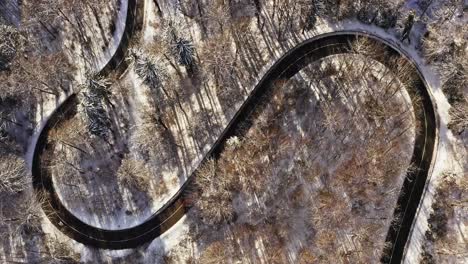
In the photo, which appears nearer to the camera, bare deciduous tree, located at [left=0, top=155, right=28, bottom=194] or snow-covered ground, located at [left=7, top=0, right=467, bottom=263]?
bare deciduous tree, located at [left=0, top=155, right=28, bottom=194]

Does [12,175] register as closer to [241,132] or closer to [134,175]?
[134,175]

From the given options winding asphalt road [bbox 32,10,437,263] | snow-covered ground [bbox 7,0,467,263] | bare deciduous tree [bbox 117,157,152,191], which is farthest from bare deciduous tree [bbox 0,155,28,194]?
bare deciduous tree [bbox 117,157,152,191]

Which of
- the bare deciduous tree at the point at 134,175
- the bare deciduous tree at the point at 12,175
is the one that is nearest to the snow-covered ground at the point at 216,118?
the bare deciduous tree at the point at 134,175

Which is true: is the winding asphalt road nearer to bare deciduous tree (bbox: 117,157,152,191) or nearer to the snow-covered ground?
the snow-covered ground

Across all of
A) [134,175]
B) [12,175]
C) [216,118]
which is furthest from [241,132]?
[12,175]

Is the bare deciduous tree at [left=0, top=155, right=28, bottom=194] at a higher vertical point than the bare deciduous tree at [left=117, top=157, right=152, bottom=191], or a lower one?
higher

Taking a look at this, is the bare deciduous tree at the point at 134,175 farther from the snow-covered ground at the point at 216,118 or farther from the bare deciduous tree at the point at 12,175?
the bare deciduous tree at the point at 12,175

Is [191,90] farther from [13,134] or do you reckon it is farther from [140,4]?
[13,134]

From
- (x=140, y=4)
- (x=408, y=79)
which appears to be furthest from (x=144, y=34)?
(x=408, y=79)

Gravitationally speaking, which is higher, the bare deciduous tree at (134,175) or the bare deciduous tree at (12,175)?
the bare deciduous tree at (12,175)
